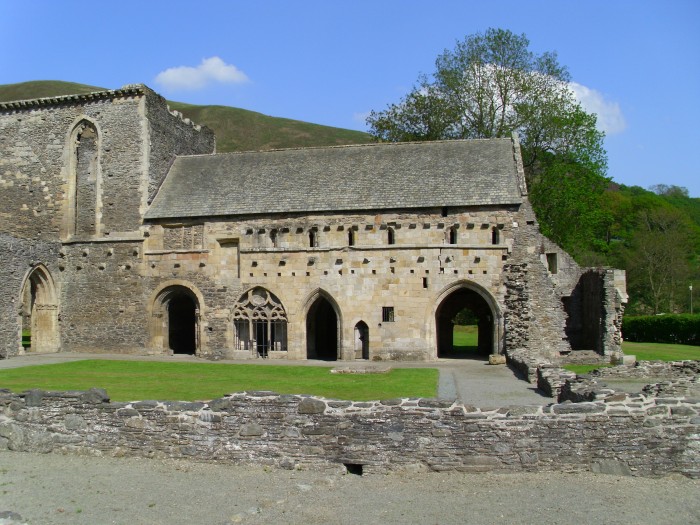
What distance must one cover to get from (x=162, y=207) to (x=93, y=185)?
443cm

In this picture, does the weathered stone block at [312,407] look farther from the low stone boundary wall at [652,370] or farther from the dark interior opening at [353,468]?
the low stone boundary wall at [652,370]

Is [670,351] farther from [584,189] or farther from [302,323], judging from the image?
[302,323]

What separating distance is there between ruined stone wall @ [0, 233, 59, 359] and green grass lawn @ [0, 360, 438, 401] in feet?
13.8

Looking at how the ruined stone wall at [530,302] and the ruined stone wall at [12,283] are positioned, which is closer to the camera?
the ruined stone wall at [530,302]

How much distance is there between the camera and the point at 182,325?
34188mm

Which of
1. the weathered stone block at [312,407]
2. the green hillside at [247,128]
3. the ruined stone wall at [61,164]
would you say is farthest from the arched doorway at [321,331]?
the green hillside at [247,128]

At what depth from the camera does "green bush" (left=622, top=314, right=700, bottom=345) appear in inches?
1564

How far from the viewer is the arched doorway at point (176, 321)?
30.9 meters

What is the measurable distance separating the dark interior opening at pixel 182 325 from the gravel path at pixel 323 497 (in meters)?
21.8

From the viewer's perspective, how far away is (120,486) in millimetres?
10227

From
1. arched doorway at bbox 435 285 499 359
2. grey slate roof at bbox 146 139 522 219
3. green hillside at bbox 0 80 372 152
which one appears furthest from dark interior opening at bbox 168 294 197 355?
green hillside at bbox 0 80 372 152

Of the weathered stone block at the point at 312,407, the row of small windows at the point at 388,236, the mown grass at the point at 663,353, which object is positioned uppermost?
the row of small windows at the point at 388,236

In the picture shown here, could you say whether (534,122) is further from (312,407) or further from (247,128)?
(247,128)

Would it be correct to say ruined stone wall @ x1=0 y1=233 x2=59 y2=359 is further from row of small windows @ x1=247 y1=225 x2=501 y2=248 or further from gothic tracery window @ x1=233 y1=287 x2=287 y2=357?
row of small windows @ x1=247 y1=225 x2=501 y2=248
